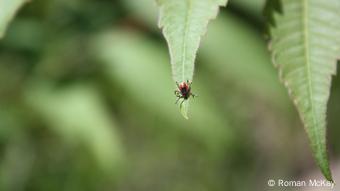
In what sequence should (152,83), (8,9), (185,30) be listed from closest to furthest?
(185,30) → (8,9) → (152,83)

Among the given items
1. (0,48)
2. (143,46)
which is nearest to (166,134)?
(143,46)

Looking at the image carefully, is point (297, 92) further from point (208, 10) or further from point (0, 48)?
point (0, 48)

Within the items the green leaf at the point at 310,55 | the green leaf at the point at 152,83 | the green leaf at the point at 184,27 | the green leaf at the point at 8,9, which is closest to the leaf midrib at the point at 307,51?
the green leaf at the point at 310,55

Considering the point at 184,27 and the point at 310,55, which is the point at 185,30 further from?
the point at 310,55

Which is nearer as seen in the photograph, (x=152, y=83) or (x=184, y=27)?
(x=184, y=27)

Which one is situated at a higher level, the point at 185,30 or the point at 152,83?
the point at 152,83

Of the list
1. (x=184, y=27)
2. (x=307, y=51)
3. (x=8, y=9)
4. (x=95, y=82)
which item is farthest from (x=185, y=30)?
(x=95, y=82)

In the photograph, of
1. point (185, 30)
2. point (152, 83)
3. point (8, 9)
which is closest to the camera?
point (185, 30)
